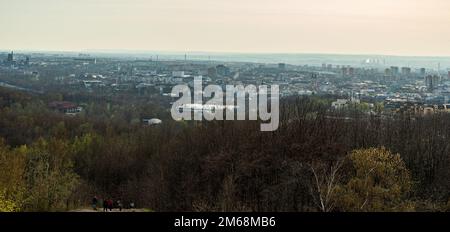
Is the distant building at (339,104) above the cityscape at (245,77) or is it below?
below

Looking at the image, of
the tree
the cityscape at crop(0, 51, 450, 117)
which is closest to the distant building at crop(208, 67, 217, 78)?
the cityscape at crop(0, 51, 450, 117)

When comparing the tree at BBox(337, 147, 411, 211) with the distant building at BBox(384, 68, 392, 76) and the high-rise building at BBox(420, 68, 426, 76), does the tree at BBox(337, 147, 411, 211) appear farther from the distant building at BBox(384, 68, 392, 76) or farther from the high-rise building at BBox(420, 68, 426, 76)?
the distant building at BBox(384, 68, 392, 76)

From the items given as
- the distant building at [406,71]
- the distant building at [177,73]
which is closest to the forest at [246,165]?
the distant building at [177,73]

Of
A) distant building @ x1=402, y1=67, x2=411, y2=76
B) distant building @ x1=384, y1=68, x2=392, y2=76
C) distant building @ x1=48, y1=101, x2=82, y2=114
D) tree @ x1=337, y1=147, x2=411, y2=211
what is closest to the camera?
tree @ x1=337, y1=147, x2=411, y2=211

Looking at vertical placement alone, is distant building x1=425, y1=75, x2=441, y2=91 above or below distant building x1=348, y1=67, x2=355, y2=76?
below

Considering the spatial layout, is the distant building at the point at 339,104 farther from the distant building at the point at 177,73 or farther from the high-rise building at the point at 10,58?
the high-rise building at the point at 10,58
